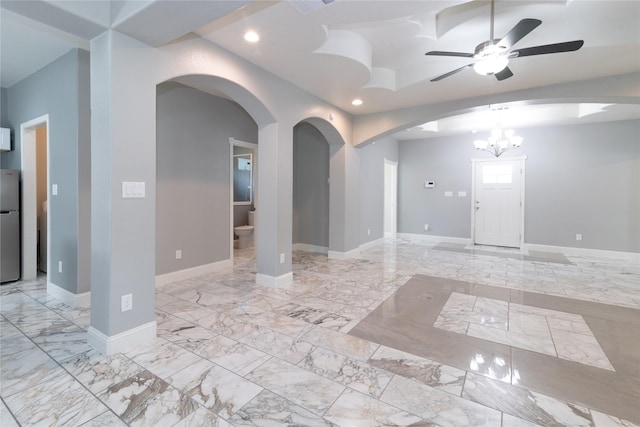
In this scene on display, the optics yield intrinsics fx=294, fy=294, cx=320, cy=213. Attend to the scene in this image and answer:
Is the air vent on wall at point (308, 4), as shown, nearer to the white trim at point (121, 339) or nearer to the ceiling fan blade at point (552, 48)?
the ceiling fan blade at point (552, 48)

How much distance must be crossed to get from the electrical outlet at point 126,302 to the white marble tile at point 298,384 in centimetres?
117

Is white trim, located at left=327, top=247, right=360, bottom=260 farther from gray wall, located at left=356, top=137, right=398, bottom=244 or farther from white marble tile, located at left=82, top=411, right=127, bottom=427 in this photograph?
white marble tile, located at left=82, top=411, right=127, bottom=427

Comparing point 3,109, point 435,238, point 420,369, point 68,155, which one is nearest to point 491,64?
point 420,369

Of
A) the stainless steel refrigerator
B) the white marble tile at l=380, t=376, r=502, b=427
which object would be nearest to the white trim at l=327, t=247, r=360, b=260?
the white marble tile at l=380, t=376, r=502, b=427

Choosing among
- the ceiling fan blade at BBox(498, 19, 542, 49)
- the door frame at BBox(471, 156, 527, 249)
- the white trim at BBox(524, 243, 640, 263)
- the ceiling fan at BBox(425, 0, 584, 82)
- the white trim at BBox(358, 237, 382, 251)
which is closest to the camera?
the ceiling fan blade at BBox(498, 19, 542, 49)

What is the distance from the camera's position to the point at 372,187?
23.0 ft

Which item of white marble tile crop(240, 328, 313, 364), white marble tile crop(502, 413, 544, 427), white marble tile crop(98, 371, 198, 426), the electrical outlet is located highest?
the electrical outlet

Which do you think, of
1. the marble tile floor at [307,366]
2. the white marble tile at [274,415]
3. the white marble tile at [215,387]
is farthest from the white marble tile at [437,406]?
the white marble tile at [215,387]

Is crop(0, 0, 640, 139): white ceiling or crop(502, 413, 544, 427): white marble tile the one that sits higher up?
crop(0, 0, 640, 139): white ceiling

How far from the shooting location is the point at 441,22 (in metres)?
3.20

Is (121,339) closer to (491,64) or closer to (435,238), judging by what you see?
(491,64)

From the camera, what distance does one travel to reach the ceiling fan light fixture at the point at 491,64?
8.77 feet

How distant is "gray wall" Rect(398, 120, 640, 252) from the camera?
19.4 ft

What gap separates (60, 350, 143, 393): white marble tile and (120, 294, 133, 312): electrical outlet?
339 mm
